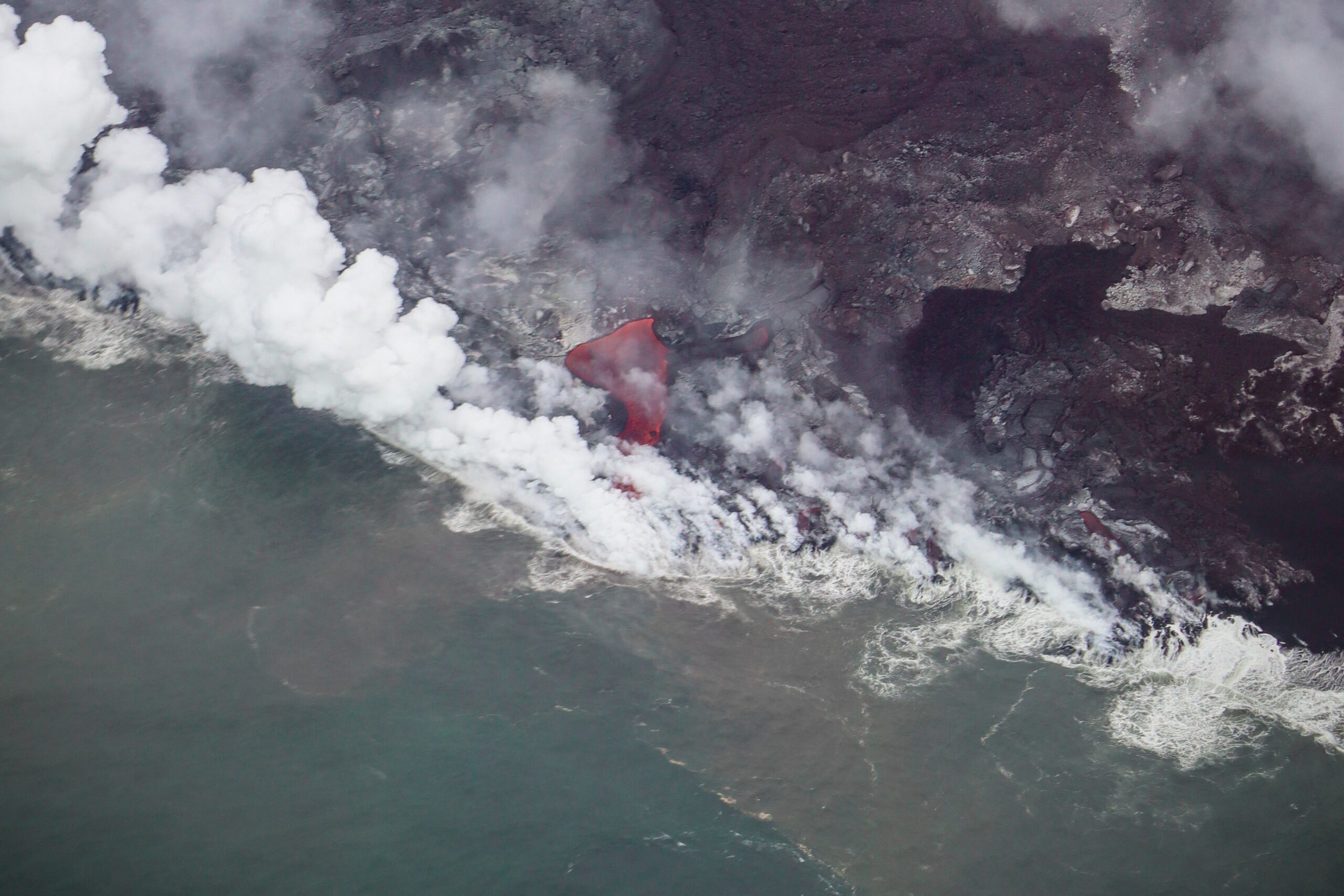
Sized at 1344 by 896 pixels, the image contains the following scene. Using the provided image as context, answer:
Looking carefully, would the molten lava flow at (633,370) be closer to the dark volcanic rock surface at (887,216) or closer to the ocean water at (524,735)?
the dark volcanic rock surface at (887,216)

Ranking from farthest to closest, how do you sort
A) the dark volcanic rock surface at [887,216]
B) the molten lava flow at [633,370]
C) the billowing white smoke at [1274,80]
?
the billowing white smoke at [1274,80] < the molten lava flow at [633,370] < the dark volcanic rock surface at [887,216]

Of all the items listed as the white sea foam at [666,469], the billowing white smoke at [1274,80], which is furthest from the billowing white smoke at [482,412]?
the billowing white smoke at [1274,80]

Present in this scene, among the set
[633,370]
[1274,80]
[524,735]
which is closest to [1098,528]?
[633,370]

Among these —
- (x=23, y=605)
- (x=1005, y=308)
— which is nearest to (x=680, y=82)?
(x=1005, y=308)

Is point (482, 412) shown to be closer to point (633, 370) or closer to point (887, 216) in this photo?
point (633, 370)

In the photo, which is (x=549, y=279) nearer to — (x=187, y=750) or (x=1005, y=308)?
(x=1005, y=308)

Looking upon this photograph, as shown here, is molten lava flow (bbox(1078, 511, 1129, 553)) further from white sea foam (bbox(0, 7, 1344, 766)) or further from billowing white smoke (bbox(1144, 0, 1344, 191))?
billowing white smoke (bbox(1144, 0, 1344, 191))
